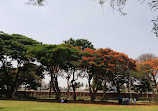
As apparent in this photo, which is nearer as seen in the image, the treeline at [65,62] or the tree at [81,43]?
the treeline at [65,62]

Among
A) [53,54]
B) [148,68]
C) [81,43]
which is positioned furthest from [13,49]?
[148,68]

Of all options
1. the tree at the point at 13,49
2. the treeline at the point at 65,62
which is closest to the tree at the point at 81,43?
the treeline at the point at 65,62

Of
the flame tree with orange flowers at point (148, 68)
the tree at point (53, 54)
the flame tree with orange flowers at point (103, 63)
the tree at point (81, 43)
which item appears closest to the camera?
the flame tree with orange flowers at point (103, 63)

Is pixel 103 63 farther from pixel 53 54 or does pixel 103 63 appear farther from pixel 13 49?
pixel 13 49

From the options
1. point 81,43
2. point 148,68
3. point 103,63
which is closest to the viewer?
point 103,63

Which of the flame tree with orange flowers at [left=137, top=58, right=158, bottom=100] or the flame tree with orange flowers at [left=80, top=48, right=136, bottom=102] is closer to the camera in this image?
the flame tree with orange flowers at [left=80, top=48, right=136, bottom=102]

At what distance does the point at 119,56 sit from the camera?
2397 cm

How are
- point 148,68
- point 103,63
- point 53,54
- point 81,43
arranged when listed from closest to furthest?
point 103,63
point 53,54
point 148,68
point 81,43

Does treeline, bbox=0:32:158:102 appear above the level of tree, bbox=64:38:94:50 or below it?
below

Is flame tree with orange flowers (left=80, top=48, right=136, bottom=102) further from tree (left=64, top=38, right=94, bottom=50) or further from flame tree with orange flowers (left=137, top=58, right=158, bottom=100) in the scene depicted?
tree (left=64, top=38, right=94, bottom=50)

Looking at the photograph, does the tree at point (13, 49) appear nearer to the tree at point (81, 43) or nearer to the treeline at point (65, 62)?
the treeline at point (65, 62)

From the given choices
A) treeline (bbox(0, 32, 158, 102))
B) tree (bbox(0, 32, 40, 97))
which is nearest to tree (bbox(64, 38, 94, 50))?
treeline (bbox(0, 32, 158, 102))

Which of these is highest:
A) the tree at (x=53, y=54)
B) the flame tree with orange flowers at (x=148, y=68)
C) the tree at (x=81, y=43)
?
the tree at (x=81, y=43)

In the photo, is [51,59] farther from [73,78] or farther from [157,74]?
[157,74]
